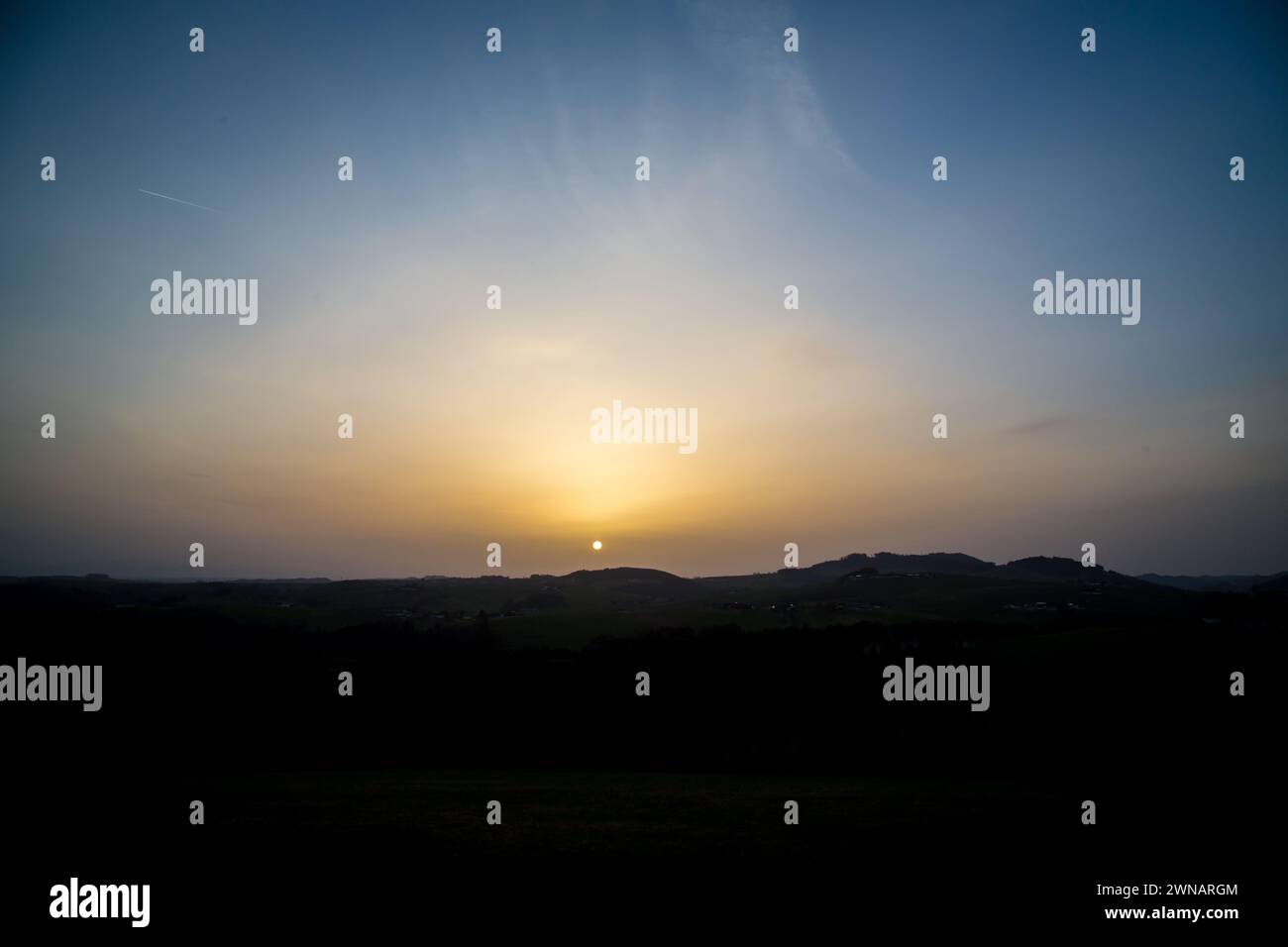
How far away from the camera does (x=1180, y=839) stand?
16703mm

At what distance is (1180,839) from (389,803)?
2154 cm

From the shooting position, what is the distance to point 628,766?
3997cm

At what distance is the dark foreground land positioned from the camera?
14.2 m

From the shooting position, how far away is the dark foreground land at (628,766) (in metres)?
14.2
